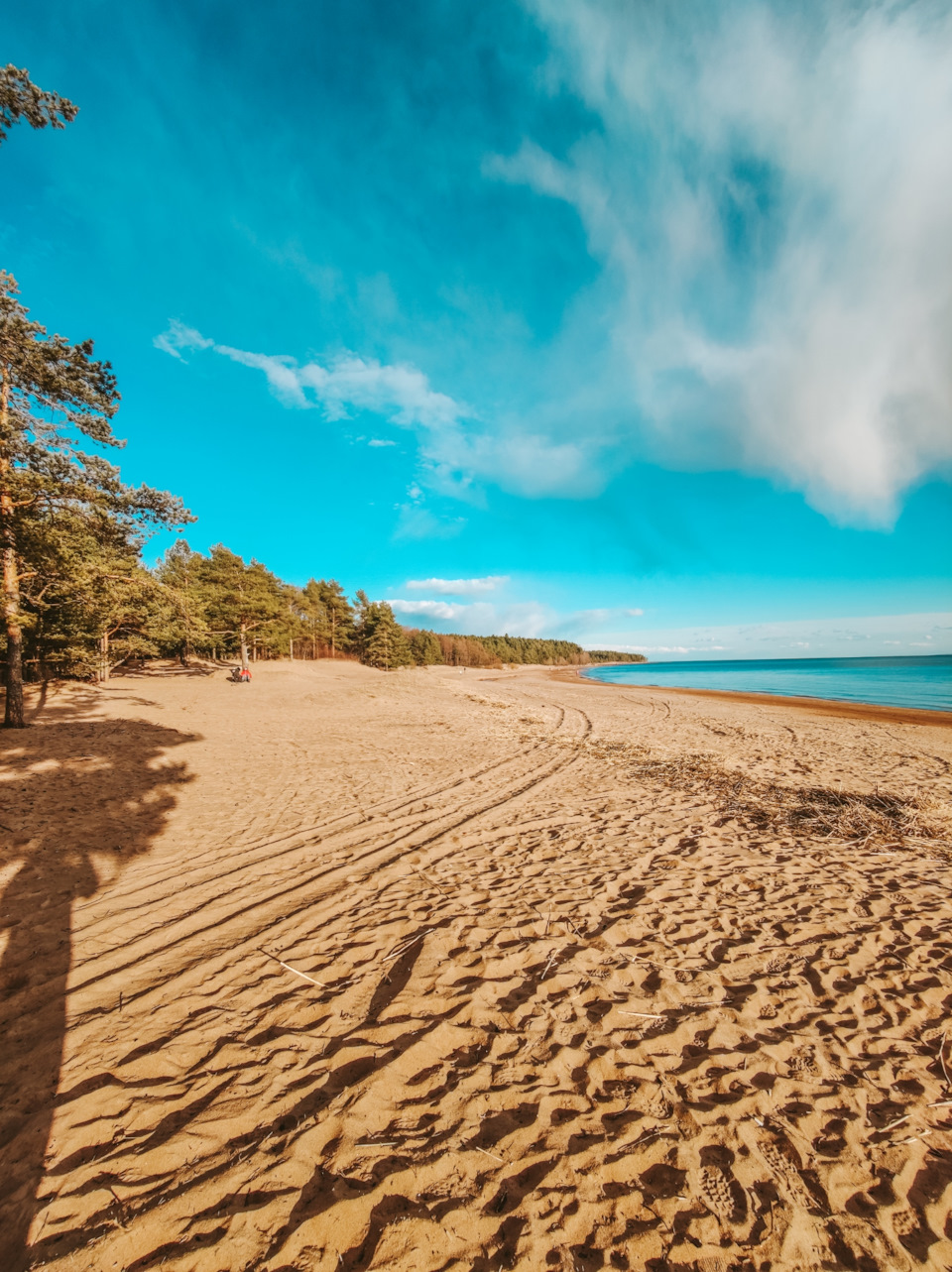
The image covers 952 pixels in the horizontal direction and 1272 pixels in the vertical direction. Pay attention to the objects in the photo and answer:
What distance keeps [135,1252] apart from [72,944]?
11.1 feet

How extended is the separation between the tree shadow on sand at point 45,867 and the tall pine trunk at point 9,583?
3.30ft

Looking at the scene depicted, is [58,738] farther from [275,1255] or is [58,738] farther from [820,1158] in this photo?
[820,1158]

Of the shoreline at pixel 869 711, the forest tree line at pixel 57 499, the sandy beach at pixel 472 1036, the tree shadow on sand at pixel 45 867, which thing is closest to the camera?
the sandy beach at pixel 472 1036

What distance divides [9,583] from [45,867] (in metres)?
9.23

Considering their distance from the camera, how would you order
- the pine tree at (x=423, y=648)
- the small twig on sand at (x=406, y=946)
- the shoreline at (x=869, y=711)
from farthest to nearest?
the pine tree at (x=423, y=648), the shoreline at (x=869, y=711), the small twig on sand at (x=406, y=946)

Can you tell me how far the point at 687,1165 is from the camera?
2.60m

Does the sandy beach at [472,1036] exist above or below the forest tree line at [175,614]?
below

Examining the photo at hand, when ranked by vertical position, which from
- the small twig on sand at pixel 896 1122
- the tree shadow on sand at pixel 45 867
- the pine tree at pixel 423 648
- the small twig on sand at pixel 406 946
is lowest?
the small twig on sand at pixel 896 1122

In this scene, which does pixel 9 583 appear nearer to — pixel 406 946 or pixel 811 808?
pixel 406 946

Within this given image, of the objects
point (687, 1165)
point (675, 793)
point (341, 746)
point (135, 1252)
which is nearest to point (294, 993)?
point (135, 1252)

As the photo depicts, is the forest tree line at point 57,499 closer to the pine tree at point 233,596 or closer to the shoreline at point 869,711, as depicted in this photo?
the pine tree at point 233,596

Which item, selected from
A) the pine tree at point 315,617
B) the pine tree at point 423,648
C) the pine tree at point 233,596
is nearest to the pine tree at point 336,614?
the pine tree at point 315,617

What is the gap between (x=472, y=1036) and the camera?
3490 millimetres

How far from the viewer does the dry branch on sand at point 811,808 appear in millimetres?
7438
